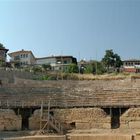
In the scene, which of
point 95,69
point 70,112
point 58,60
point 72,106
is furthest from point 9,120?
point 58,60

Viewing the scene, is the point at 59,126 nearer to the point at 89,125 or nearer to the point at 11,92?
the point at 89,125

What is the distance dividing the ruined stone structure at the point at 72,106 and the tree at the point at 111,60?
1751 centimetres

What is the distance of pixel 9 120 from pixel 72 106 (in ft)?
15.3

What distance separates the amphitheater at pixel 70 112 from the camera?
26000 millimetres

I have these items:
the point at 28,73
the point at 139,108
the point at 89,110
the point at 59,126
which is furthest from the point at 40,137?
the point at 28,73

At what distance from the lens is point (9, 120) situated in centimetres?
2738

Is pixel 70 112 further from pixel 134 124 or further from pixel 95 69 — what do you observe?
pixel 95 69

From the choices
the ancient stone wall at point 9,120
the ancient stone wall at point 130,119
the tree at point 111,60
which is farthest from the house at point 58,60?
the ancient stone wall at point 9,120

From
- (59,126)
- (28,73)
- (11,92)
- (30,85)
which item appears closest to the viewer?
(59,126)

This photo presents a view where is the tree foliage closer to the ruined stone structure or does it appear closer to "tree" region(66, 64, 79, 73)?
"tree" region(66, 64, 79, 73)

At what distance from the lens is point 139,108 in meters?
28.5

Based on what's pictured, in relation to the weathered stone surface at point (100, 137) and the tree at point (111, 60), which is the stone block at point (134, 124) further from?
the tree at point (111, 60)

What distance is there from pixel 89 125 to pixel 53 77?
1341cm

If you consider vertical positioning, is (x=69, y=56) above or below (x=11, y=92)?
above
